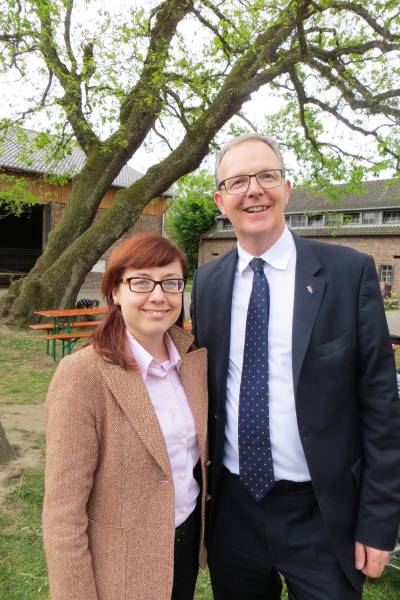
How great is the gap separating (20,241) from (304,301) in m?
27.0

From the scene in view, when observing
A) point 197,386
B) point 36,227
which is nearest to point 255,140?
point 197,386

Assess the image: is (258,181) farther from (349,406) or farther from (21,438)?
(21,438)

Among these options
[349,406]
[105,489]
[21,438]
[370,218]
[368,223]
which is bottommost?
[21,438]

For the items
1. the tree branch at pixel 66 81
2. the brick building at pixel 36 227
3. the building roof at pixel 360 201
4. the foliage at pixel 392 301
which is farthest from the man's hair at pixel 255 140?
the building roof at pixel 360 201

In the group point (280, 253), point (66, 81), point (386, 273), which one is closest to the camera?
point (280, 253)

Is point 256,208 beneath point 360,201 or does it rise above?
beneath

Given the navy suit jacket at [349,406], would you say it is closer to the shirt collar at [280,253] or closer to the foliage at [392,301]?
the shirt collar at [280,253]

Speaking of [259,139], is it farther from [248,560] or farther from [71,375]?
[248,560]

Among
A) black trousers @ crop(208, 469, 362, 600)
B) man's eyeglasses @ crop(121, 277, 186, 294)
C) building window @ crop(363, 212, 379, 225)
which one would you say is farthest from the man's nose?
building window @ crop(363, 212, 379, 225)

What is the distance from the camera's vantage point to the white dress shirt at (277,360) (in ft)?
5.52

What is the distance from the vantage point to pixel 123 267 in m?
1.60

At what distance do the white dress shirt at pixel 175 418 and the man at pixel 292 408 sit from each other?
171mm

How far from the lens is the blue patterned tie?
1.70 metres

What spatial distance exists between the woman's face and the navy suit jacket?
1.65 ft
